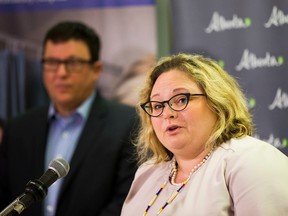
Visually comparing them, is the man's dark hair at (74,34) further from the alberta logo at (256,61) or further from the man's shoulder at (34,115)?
the alberta logo at (256,61)

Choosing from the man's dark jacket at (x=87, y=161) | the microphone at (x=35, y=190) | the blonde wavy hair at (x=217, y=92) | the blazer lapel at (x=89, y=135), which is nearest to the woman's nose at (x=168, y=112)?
the blonde wavy hair at (x=217, y=92)

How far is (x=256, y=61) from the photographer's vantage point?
3256 mm

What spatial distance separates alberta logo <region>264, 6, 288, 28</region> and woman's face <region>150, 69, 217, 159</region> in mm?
1233

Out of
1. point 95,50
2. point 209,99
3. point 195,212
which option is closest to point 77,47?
point 95,50

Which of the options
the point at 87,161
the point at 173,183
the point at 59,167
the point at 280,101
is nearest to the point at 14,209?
the point at 59,167

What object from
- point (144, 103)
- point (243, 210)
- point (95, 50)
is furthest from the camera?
point (95, 50)

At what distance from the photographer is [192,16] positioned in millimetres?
3438

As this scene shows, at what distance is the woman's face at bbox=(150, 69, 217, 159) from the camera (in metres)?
2.07

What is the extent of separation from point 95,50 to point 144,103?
1.24 m

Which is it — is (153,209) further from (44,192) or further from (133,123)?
(133,123)

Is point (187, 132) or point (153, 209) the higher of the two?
point (187, 132)

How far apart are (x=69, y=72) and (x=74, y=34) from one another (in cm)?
23

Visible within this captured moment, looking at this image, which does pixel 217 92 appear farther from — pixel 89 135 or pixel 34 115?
pixel 34 115

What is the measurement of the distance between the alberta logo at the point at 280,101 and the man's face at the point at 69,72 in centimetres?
108
